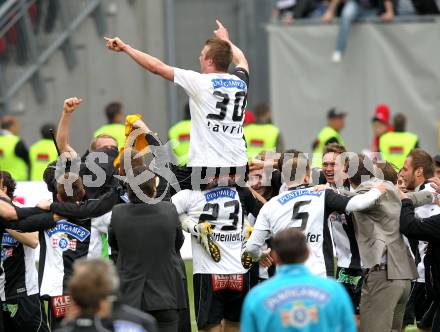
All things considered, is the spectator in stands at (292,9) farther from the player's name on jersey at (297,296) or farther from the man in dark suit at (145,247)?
the player's name on jersey at (297,296)

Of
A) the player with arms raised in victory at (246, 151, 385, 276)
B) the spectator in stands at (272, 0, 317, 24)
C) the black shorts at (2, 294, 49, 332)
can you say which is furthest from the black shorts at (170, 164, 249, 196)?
the spectator in stands at (272, 0, 317, 24)

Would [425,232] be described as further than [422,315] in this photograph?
No

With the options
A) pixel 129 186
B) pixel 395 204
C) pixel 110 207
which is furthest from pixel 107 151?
pixel 395 204

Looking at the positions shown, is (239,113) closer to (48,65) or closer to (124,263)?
(124,263)

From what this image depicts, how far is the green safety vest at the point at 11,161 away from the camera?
58.1 feet

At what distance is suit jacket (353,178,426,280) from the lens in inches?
387

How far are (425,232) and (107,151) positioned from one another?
3.12 metres

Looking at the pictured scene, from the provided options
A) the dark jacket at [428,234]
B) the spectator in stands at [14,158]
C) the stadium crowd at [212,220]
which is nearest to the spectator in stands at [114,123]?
the spectator in stands at [14,158]

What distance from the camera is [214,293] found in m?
10.3

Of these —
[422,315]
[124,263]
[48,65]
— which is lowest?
[422,315]

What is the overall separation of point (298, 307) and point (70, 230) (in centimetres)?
351

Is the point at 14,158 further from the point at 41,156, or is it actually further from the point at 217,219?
the point at 217,219

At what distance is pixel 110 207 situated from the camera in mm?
9750

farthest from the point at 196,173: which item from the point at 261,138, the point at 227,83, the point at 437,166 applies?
the point at 261,138
